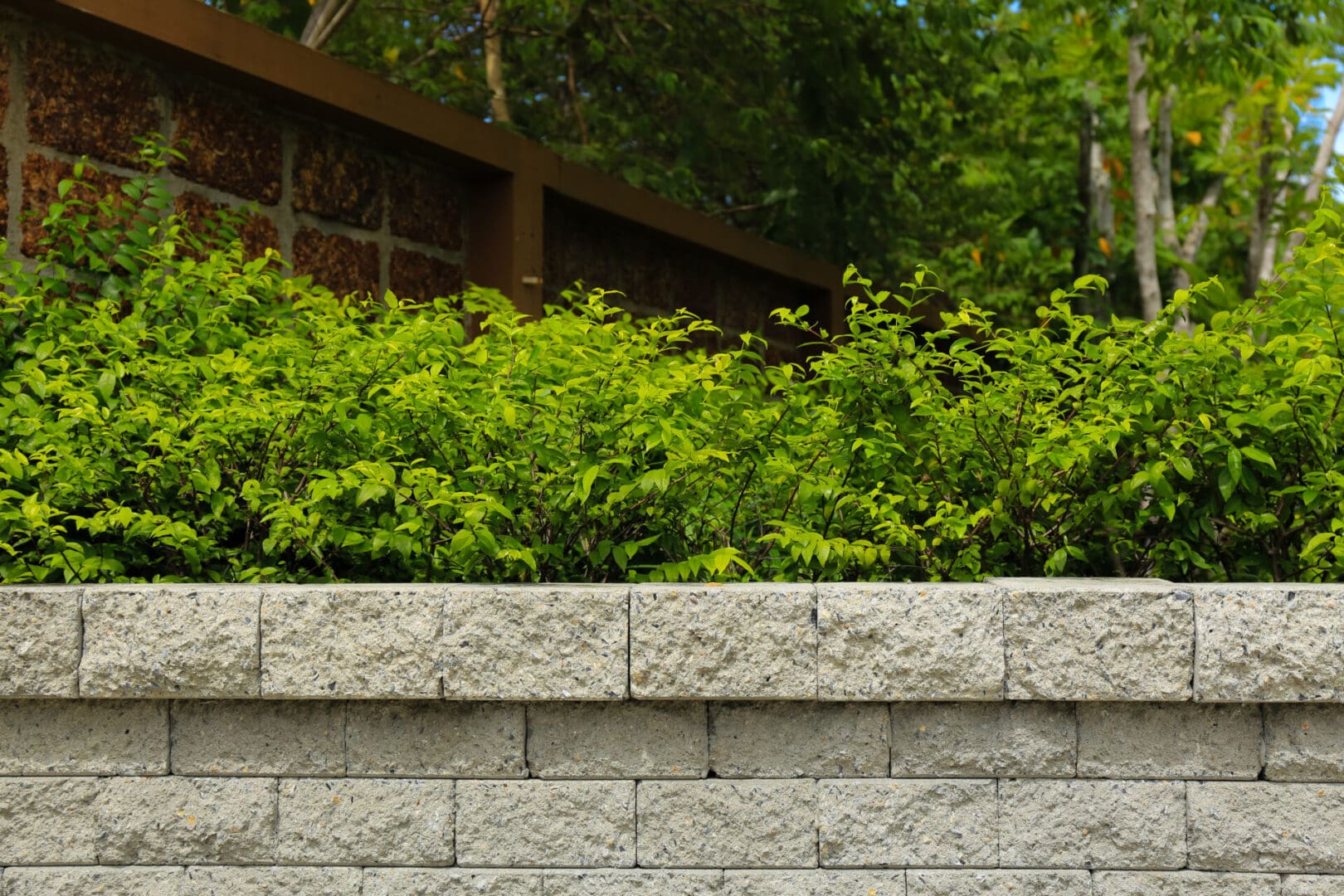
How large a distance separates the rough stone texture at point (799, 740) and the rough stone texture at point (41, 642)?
1.54 meters

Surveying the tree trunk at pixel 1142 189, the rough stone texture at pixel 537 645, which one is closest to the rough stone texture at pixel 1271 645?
the rough stone texture at pixel 537 645

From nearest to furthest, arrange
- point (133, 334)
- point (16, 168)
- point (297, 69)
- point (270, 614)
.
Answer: point (270, 614) → point (133, 334) → point (16, 168) → point (297, 69)

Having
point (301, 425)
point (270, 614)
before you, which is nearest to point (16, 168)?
point (301, 425)

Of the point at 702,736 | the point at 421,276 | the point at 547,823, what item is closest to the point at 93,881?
the point at 547,823

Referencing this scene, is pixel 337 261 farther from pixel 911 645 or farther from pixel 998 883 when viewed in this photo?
pixel 998 883

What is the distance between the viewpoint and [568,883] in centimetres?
294

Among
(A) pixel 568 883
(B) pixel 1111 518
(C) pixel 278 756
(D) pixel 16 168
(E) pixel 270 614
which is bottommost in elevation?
(A) pixel 568 883

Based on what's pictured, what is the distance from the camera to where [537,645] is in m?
2.86

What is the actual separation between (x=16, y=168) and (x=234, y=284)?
2.86ft

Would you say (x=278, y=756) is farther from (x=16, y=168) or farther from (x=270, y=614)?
(x=16, y=168)

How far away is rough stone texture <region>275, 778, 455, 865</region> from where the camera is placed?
2.95 metres

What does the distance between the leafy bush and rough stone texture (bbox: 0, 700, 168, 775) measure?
374 millimetres

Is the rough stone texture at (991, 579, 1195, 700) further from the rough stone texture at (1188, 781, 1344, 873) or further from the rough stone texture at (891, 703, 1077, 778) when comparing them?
the rough stone texture at (1188, 781, 1344, 873)

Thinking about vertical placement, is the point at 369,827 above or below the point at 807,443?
below
